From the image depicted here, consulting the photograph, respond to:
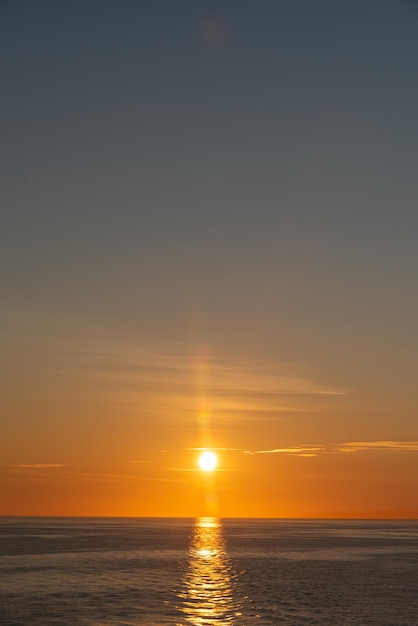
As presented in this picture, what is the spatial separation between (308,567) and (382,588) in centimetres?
2531

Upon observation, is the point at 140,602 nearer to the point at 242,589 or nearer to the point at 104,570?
the point at 242,589

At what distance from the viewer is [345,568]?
9362 centimetres

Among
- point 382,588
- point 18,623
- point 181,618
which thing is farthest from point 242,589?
point 18,623

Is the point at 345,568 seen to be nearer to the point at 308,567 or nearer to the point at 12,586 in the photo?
the point at 308,567

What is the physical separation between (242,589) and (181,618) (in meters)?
18.6

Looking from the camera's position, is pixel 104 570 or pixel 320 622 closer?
pixel 320 622

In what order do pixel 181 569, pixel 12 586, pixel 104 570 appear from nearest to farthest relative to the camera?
pixel 12 586
pixel 104 570
pixel 181 569

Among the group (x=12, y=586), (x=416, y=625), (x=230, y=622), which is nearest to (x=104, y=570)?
(x=12, y=586)

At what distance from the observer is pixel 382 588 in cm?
7100

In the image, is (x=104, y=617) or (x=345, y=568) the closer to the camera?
(x=104, y=617)

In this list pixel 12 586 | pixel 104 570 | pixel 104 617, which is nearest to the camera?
pixel 104 617

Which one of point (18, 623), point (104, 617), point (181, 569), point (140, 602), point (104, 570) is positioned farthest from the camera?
point (181, 569)

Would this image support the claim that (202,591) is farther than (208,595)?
Yes

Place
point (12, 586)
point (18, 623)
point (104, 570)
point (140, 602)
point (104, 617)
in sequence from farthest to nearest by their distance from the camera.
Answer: point (104, 570)
point (12, 586)
point (140, 602)
point (104, 617)
point (18, 623)
